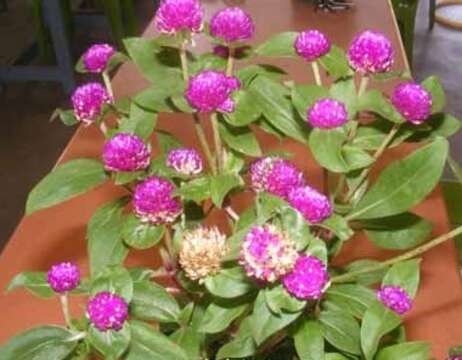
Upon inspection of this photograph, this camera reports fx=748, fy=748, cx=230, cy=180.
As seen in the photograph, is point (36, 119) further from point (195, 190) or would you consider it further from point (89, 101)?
point (195, 190)

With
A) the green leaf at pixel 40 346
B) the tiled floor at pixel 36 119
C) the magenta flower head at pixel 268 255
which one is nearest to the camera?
the magenta flower head at pixel 268 255

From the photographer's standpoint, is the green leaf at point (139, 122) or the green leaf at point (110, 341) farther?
the green leaf at point (139, 122)

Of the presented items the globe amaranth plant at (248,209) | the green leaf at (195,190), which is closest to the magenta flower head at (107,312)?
the globe amaranth plant at (248,209)

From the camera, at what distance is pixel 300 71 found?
1.58m

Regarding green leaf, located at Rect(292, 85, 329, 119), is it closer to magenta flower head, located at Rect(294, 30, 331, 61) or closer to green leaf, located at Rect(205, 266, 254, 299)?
magenta flower head, located at Rect(294, 30, 331, 61)

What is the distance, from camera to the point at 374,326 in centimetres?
54

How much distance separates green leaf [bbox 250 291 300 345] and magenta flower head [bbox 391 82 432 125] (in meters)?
0.20

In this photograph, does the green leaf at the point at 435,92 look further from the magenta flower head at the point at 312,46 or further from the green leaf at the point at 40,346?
the green leaf at the point at 40,346

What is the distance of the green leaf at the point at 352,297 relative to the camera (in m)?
0.60

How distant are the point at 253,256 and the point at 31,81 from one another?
3477 mm

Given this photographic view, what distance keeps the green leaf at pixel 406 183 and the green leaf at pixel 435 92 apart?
0.04 metres

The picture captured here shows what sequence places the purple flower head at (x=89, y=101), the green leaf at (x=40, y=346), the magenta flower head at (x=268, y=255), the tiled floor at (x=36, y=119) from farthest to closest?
the tiled floor at (x=36, y=119), the purple flower head at (x=89, y=101), the green leaf at (x=40, y=346), the magenta flower head at (x=268, y=255)

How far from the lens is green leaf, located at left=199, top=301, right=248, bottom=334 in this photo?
565mm

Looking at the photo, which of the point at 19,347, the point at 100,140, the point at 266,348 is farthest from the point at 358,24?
the point at 19,347
